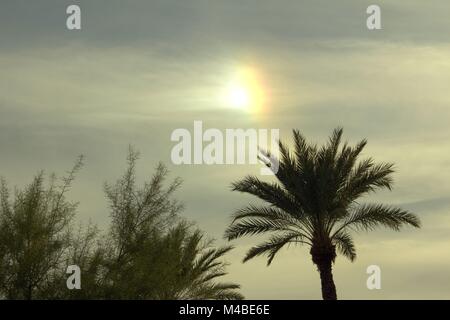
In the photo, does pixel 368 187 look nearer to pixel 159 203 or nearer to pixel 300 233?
pixel 300 233

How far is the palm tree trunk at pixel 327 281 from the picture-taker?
Answer: 31.0m

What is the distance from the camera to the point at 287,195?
3094 cm

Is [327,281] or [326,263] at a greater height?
[326,263]

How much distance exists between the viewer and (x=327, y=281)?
103ft

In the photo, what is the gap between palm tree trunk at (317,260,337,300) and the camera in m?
31.0

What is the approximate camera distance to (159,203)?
104 feet

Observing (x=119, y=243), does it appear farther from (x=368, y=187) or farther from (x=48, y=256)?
(x=368, y=187)

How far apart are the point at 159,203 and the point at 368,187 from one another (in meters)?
8.11
